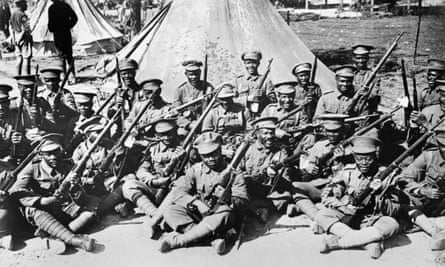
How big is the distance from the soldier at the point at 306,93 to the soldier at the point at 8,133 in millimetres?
4674

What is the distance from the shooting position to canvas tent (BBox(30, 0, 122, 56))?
1962 cm

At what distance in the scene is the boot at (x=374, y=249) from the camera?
6.38 metres

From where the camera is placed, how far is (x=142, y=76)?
39.3 ft

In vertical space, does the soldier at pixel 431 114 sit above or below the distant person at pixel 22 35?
below

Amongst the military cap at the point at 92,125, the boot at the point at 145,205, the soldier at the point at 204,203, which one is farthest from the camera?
the military cap at the point at 92,125

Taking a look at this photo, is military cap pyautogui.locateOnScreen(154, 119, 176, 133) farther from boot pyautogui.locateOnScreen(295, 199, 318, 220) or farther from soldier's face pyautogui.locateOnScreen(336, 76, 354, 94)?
soldier's face pyautogui.locateOnScreen(336, 76, 354, 94)

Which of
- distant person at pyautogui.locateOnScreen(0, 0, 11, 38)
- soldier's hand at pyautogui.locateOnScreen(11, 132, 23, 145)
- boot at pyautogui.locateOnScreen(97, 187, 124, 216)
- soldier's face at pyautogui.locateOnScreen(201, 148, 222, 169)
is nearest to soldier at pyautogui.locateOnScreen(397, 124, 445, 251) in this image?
soldier's face at pyautogui.locateOnScreen(201, 148, 222, 169)

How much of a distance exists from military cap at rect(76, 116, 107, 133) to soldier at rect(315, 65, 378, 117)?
370cm

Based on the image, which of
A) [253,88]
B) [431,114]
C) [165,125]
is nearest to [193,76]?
[253,88]

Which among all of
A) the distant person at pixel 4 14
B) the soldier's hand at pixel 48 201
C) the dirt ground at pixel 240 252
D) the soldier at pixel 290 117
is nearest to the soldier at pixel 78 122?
the dirt ground at pixel 240 252

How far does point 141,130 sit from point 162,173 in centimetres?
126

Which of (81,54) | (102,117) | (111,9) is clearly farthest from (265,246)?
(111,9)

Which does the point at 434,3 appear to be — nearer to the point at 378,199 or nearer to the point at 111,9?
the point at 111,9

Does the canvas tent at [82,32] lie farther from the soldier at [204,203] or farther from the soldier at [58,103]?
the soldier at [204,203]
